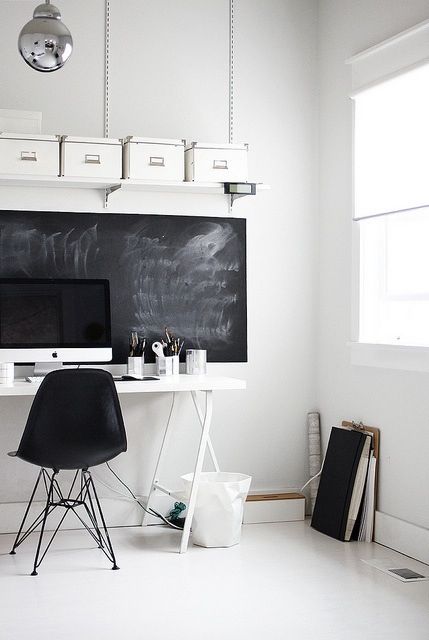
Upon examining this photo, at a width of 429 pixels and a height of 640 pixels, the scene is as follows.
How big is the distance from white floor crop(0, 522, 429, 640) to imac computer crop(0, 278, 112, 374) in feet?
2.99

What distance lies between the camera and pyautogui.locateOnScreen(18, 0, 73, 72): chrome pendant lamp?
3217 mm

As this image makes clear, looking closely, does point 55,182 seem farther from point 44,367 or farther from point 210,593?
point 210,593

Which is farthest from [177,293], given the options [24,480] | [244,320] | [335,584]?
[335,584]

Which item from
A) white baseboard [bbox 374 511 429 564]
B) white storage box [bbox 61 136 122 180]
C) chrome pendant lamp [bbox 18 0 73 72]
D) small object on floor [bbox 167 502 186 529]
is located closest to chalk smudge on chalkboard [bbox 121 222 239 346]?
white storage box [bbox 61 136 122 180]

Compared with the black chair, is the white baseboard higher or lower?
lower

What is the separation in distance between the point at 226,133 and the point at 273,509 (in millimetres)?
2075

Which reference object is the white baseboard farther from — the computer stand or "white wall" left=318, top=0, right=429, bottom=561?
the computer stand

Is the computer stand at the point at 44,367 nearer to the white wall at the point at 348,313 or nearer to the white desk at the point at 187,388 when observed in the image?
the white desk at the point at 187,388

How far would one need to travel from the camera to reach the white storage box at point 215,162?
4545 mm

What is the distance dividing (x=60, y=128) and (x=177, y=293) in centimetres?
106

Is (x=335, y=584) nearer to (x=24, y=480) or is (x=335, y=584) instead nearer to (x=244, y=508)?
(x=244, y=508)

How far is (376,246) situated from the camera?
462 centimetres

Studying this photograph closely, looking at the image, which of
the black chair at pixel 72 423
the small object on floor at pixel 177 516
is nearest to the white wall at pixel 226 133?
the small object on floor at pixel 177 516

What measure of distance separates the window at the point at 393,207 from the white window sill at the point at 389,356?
0.06 meters
